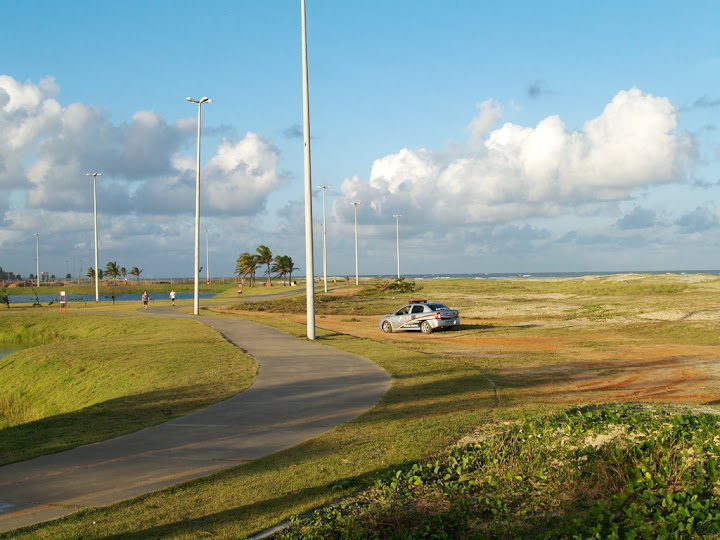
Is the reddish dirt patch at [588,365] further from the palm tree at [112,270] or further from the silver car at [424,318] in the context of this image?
the palm tree at [112,270]

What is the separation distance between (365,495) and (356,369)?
10939mm

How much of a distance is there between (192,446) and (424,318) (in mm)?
23904

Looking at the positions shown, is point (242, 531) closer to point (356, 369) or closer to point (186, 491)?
point (186, 491)

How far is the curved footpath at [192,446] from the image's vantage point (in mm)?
7203

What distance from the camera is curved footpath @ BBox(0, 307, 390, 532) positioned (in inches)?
284

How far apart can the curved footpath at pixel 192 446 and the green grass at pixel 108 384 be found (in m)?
0.67

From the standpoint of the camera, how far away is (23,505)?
22.5 feet

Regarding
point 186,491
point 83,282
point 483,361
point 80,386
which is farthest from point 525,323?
point 83,282

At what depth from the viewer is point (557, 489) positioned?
277 inches

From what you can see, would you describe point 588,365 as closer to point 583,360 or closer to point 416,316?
point 583,360

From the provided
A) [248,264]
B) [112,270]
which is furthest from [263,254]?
[112,270]

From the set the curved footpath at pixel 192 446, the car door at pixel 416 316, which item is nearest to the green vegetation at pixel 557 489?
→ the curved footpath at pixel 192 446

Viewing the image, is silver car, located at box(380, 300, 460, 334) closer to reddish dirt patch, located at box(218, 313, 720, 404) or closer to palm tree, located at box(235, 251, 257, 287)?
reddish dirt patch, located at box(218, 313, 720, 404)

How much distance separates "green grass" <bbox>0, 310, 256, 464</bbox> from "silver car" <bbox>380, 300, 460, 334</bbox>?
952cm
